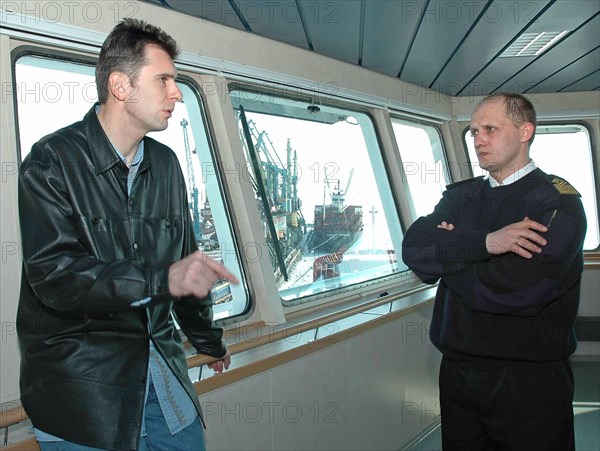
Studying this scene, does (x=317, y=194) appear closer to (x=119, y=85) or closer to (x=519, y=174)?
(x=519, y=174)

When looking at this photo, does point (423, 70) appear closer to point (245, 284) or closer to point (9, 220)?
point (245, 284)

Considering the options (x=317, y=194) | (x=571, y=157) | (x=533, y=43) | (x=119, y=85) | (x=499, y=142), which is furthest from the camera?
A: (x=571, y=157)

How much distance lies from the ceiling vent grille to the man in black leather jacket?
2.51 metres

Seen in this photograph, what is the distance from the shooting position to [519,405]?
1.87m

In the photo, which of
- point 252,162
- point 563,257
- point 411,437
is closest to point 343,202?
point 252,162

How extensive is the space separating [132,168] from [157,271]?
1.17ft

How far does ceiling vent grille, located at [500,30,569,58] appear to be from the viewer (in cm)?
316

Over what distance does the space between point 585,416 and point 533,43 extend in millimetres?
2536

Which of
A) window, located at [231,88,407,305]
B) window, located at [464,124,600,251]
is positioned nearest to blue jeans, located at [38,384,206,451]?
window, located at [231,88,407,305]

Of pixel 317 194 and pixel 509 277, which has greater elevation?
pixel 317 194

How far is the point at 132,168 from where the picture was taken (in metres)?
1.41

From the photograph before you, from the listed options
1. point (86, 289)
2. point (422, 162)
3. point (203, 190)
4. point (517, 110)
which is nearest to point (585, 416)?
point (422, 162)

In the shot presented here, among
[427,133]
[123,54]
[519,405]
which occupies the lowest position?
[519,405]

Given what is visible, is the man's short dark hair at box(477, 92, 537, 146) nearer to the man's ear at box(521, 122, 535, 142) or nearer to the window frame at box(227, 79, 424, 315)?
the man's ear at box(521, 122, 535, 142)
